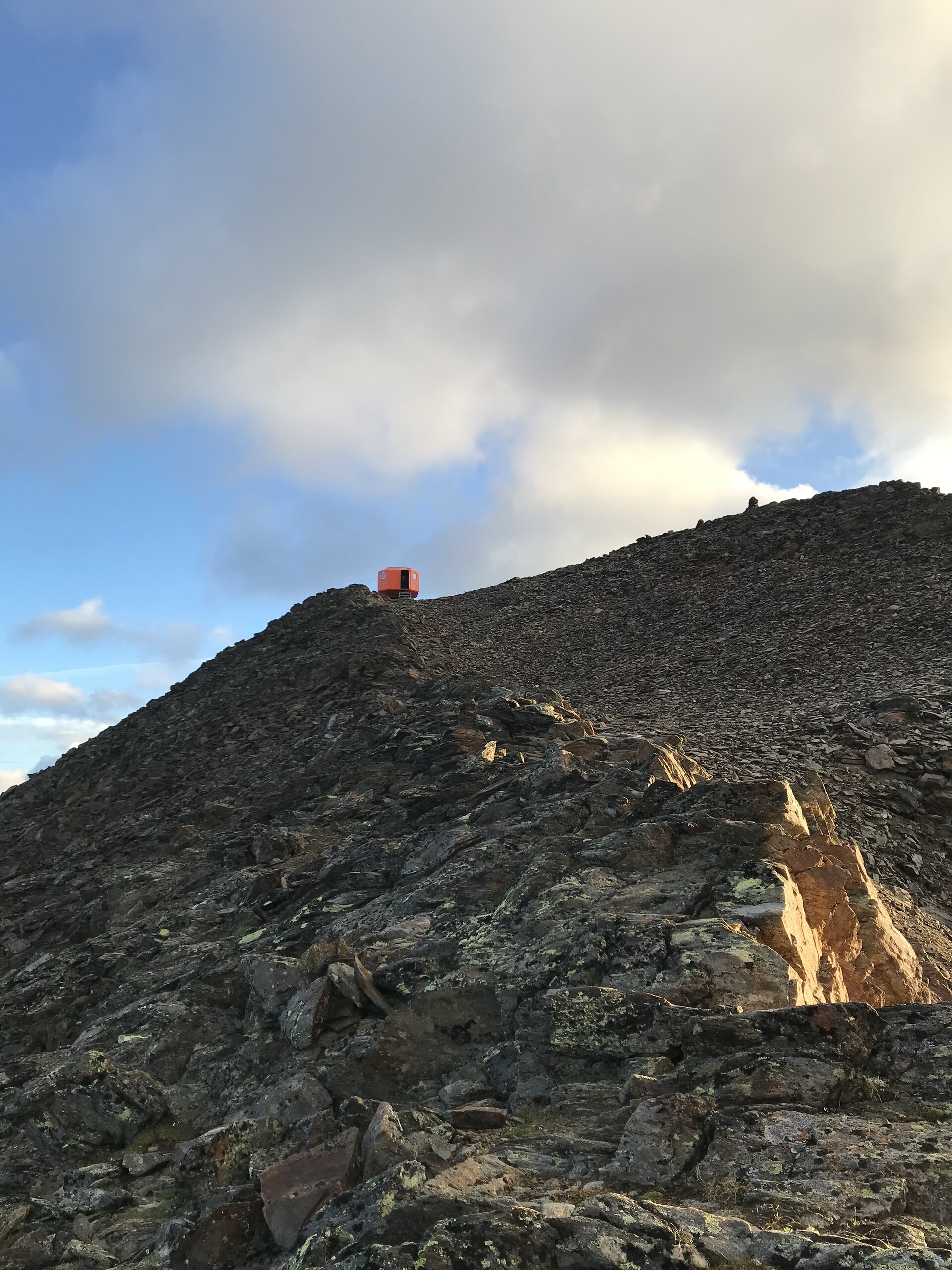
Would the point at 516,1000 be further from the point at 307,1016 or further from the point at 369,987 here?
the point at 307,1016

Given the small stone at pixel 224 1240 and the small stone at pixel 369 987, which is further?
the small stone at pixel 369 987

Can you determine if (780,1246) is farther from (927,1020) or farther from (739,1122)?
(927,1020)

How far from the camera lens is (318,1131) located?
330 inches

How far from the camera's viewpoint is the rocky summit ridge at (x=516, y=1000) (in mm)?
5949

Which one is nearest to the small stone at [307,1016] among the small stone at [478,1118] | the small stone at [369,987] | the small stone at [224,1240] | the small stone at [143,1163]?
the small stone at [369,987]

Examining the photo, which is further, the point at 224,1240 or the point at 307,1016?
the point at 307,1016

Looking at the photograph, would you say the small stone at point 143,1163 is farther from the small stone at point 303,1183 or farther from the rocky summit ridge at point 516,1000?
the small stone at point 303,1183

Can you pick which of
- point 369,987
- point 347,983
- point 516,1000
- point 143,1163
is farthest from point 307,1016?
point 516,1000

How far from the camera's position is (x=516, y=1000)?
9.42m

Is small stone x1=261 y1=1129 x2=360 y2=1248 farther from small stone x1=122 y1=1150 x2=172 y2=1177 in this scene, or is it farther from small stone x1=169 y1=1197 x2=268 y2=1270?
small stone x1=122 y1=1150 x2=172 y2=1177

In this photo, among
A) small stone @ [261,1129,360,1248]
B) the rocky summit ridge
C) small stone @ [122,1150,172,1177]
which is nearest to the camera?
the rocky summit ridge

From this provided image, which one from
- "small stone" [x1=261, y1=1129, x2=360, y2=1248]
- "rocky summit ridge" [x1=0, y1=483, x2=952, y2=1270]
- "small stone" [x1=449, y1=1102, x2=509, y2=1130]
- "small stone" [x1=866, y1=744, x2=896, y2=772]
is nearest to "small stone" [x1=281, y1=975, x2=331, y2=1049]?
"rocky summit ridge" [x1=0, y1=483, x2=952, y2=1270]

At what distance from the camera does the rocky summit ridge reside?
5949mm

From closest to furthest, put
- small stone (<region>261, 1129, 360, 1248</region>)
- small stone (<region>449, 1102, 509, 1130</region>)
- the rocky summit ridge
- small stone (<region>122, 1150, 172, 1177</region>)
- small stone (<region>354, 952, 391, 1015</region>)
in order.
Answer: the rocky summit ridge < small stone (<region>261, 1129, 360, 1248</region>) < small stone (<region>449, 1102, 509, 1130</region>) < small stone (<region>122, 1150, 172, 1177</region>) < small stone (<region>354, 952, 391, 1015</region>)
